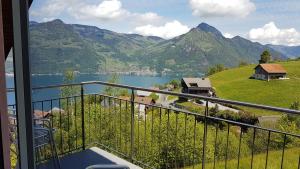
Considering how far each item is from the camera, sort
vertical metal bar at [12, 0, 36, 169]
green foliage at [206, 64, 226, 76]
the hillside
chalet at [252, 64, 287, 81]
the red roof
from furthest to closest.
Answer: green foliage at [206, 64, 226, 76]
the hillside
the red roof
chalet at [252, 64, 287, 81]
vertical metal bar at [12, 0, 36, 169]

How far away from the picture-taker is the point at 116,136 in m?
4.80

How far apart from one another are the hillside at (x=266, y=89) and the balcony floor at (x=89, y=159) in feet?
90.0

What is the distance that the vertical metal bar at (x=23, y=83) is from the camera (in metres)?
1.11

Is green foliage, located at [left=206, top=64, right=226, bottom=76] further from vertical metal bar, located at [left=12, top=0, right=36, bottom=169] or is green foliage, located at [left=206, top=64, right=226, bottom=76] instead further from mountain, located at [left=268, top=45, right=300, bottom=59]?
vertical metal bar, located at [left=12, top=0, right=36, bottom=169]

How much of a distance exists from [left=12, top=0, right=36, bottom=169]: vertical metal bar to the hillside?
3006 centimetres

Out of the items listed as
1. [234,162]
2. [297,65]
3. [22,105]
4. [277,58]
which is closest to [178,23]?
[277,58]

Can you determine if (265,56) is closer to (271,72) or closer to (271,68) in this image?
(271,68)

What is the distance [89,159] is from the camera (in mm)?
3719

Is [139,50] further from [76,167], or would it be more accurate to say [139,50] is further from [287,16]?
[76,167]

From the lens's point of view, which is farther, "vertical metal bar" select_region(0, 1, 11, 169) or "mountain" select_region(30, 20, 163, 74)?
"mountain" select_region(30, 20, 163, 74)

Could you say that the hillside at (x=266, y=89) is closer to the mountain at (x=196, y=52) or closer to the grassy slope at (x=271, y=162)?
the mountain at (x=196, y=52)

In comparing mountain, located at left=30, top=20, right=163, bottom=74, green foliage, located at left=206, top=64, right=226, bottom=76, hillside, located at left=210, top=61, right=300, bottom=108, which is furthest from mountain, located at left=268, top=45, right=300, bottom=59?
mountain, located at left=30, top=20, right=163, bottom=74

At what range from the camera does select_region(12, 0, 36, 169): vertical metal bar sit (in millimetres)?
1112

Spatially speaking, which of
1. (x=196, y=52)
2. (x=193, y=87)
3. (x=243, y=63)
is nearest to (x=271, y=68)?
(x=196, y=52)
